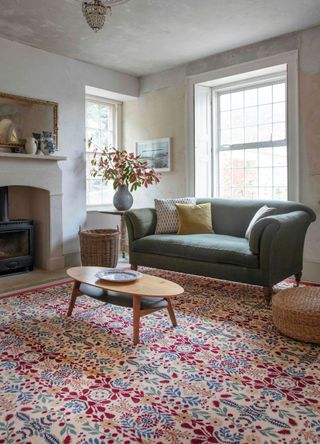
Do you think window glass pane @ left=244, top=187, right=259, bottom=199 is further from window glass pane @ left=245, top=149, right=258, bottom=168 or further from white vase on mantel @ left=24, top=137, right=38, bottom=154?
white vase on mantel @ left=24, top=137, right=38, bottom=154

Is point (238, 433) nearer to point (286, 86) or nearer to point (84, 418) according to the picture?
point (84, 418)

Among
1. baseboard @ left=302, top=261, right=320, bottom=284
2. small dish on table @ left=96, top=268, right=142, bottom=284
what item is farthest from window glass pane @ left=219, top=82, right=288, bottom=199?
small dish on table @ left=96, top=268, right=142, bottom=284

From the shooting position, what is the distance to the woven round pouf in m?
2.36

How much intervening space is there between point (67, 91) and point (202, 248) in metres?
2.79

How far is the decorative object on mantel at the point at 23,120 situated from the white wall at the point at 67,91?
9cm

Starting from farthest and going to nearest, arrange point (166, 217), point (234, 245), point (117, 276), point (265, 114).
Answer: point (265, 114) < point (166, 217) < point (234, 245) < point (117, 276)

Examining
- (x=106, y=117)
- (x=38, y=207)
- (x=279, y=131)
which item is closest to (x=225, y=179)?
(x=279, y=131)

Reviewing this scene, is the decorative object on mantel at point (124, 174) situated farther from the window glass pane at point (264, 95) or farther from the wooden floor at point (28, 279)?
the window glass pane at point (264, 95)

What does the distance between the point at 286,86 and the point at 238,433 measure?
147 inches

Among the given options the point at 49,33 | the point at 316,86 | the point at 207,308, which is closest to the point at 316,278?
the point at 207,308

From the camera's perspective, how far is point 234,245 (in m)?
3.43

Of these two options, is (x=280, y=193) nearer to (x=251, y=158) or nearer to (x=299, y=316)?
(x=251, y=158)

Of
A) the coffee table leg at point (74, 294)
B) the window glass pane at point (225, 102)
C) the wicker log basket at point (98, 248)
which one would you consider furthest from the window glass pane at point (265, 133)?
the coffee table leg at point (74, 294)

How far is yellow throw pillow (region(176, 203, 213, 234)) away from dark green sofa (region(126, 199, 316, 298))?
13 cm
